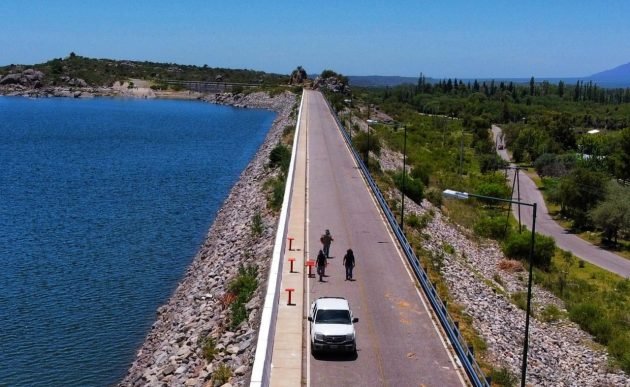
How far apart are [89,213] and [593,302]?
117 feet

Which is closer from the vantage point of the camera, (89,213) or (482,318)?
(482,318)

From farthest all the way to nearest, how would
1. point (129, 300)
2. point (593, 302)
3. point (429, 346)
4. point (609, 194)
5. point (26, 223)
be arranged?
1. point (609, 194)
2. point (26, 223)
3. point (593, 302)
4. point (129, 300)
5. point (429, 346)

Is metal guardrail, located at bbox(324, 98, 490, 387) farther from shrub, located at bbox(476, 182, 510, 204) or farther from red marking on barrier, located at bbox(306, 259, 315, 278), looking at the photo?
shrub, located at bbox(476, 182, 510, 204)

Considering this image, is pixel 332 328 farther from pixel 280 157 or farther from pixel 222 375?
pixel 280 157

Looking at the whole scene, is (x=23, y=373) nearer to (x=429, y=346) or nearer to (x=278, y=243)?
(x=278, y=243)

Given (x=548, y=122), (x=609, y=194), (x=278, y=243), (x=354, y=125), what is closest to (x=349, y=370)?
(x=278, y=243)

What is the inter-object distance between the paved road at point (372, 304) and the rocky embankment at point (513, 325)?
10.9 ft

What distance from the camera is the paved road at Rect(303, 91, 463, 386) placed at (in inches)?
771

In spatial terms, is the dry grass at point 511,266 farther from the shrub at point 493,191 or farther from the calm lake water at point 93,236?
the shrub at point 493,191

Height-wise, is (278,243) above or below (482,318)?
above

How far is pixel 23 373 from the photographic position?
26.8 m

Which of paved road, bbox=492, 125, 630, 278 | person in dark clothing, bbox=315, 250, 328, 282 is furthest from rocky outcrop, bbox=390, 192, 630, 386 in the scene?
paved road, bbox=492, 125, 630, 278

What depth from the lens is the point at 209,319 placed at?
28062 mm

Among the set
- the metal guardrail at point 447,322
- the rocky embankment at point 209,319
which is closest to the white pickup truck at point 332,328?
the rocky embankment at point 209,319
